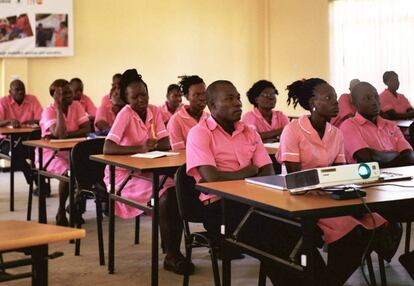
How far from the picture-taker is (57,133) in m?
5.59

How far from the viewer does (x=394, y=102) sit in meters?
8.40

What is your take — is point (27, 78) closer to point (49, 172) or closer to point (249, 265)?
point (49, 172)

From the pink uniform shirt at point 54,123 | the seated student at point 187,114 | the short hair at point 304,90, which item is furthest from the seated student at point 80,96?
the short hair at point 304,90

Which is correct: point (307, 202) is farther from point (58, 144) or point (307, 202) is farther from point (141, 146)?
point (58, 144)

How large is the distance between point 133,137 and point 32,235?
2502mm

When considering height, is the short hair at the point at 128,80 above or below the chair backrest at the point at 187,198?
above

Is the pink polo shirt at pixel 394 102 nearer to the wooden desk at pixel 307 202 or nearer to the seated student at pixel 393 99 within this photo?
the seated student at pixel 393 99

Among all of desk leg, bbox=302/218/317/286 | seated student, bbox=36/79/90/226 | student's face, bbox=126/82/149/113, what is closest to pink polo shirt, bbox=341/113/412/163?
student's face, bbox=126/82/149/113

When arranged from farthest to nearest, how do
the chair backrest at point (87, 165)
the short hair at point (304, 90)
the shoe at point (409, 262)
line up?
the chair backrest at point (87, 165) < the short hair at point (304, 90) < the shoe at point (409, 262)

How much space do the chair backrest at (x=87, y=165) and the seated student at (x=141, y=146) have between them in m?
0.07

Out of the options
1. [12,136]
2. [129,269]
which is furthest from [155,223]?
[12,136]

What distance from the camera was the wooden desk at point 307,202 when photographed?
223cm

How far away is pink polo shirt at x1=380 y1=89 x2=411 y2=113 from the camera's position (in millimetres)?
8344

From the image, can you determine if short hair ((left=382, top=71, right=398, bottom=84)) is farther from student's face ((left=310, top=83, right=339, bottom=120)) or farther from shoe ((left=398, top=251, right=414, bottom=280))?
shoe ((left=398, top=251, right=414, bottom=280))
